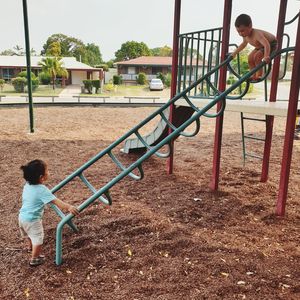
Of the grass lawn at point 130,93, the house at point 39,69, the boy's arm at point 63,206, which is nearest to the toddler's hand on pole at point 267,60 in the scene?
the boy's arm at point 63,206

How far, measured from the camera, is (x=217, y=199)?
4520 millimetres

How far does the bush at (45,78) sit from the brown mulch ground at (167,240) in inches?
1251

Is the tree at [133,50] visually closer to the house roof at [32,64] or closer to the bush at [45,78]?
the house roof at [32,64]

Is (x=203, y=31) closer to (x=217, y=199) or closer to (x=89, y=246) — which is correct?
(x=217, y=199)

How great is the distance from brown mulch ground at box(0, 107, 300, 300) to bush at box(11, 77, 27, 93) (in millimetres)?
25127

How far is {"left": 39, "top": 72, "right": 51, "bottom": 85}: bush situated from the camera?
119 ft

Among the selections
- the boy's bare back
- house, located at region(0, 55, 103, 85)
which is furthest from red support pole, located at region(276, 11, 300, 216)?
house, located at region(0, 55, 103, 85)

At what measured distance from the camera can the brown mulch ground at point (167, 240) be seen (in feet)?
8.61

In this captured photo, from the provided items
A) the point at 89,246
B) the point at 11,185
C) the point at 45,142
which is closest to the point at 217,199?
the point at 89,246

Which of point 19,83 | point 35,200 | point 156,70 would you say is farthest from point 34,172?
point 156,70

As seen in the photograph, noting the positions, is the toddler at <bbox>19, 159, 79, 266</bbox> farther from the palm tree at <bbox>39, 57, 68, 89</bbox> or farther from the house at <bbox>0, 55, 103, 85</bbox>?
the house at <bbox>0, 55, 103, 85</bbox>

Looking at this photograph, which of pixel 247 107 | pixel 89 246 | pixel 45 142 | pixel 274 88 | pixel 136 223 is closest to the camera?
pixel 89 246

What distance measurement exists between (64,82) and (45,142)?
31.5m

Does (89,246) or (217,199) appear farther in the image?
(217,199)
